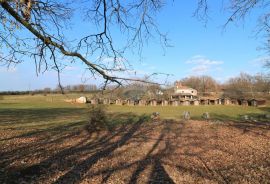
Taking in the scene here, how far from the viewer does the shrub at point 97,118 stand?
58.5 feet

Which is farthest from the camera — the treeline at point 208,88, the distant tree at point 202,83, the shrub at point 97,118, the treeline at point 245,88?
the distant tree at point 202,83

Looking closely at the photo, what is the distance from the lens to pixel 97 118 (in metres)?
18.1

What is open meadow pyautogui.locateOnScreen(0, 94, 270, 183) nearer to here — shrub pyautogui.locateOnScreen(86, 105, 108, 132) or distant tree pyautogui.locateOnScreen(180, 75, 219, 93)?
shrub pyautogui.locateOnScreen(86, 105, 108, 132)

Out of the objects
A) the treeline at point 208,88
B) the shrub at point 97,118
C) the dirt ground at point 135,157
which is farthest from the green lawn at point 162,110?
the dirt ground at point 135,157

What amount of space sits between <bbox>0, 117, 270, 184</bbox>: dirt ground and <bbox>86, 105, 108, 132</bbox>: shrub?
0.44 metres

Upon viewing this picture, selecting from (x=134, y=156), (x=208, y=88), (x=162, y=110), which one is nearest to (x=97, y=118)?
(x=134, y=156)

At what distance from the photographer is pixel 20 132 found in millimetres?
16859

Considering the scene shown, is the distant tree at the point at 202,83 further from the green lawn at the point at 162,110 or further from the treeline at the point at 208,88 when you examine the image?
the green lawn at the point at 162,110

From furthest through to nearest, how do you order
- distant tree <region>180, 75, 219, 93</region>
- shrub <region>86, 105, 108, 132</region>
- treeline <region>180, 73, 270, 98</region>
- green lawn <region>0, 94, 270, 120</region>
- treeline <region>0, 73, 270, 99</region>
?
1. distant tree <region>180, 75, 219, 93</region>
2. treeline <region>180, 73, 270, 98</region>
3. green lawn <region>0, 94, 270, 120</region>
4. shrub <region>86, 105, 108, 132</region>
5. treeline <region>0, 73, 270, 99</region>

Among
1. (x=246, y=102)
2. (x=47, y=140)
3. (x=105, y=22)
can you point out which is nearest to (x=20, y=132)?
(x=47, y=140)

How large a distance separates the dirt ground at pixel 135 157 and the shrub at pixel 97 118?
0.44 metres

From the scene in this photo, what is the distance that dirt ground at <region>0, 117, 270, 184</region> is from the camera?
8984mm

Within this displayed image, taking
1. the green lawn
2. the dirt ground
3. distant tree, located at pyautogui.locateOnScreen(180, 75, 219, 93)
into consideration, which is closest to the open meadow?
the dirt ground

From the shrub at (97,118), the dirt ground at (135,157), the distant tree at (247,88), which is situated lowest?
the dirt ground at (135,157)
